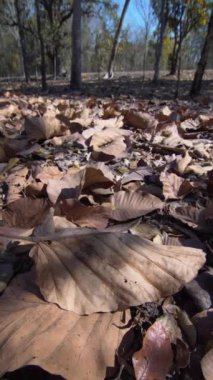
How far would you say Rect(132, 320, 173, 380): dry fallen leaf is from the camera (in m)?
0.57

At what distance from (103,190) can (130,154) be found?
701mm

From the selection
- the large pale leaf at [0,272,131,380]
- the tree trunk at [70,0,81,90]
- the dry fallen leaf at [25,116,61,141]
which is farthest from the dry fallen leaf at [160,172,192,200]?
the tree trunk at [70,0,81,90]

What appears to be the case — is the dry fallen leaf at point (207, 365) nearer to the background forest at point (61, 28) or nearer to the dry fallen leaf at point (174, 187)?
the dry fallen leaf at point (174, 187)

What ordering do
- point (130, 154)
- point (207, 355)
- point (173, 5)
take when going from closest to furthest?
point (207, 355) < point (130, 154) < point (173, 5)

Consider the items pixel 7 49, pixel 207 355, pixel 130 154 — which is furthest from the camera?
pixel 7 49

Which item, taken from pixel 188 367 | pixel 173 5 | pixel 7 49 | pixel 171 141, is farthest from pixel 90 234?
pixel 7 49

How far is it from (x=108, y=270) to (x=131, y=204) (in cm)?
44

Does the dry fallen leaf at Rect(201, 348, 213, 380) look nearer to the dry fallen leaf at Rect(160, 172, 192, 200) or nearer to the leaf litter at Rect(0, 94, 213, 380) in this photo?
the leaf litter at Rect(0, 94, 213, 380)

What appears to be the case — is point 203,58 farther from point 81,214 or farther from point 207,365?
point 207,365

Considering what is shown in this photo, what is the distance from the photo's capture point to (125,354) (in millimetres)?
610

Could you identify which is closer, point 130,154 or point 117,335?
point 117,335

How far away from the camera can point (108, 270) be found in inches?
26.8

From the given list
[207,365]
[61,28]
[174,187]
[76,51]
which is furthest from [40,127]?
[61,28]

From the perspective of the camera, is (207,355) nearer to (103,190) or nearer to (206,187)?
(103,190)
